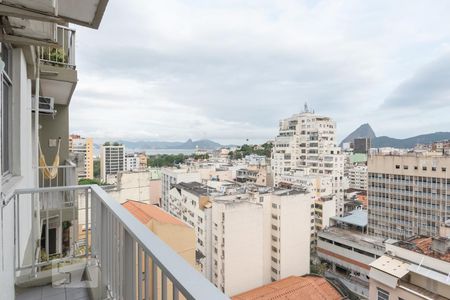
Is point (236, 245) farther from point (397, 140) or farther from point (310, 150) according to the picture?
point (397, 140)

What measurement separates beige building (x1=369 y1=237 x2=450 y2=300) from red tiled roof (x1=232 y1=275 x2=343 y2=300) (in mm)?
3361

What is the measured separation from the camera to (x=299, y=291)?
10086 millimetres

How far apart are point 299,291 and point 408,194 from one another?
1444cm

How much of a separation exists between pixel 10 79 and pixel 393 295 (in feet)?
27.5

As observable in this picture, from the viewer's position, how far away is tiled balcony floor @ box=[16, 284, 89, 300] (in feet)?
6.00

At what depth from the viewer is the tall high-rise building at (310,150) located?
99.4 ft

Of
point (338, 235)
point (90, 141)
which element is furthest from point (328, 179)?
point (90, 141)

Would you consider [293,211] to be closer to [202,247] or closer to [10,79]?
[202,247]

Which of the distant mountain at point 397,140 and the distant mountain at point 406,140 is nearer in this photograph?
the distant mountain at point 397,140

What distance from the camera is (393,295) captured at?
662 cm

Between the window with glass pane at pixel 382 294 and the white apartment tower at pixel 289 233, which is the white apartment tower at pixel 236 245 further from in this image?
the window with glass pane at pixel 382 294

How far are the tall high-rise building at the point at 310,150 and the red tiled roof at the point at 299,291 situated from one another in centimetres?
1935

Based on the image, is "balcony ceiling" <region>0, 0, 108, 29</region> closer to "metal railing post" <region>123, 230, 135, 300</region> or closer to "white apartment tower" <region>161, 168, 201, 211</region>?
"metal railing post" <region>123, 230, 135, 300</region>

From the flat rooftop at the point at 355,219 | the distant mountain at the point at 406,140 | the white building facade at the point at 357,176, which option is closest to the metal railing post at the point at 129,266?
the flat rooftop at the point at 355,219
